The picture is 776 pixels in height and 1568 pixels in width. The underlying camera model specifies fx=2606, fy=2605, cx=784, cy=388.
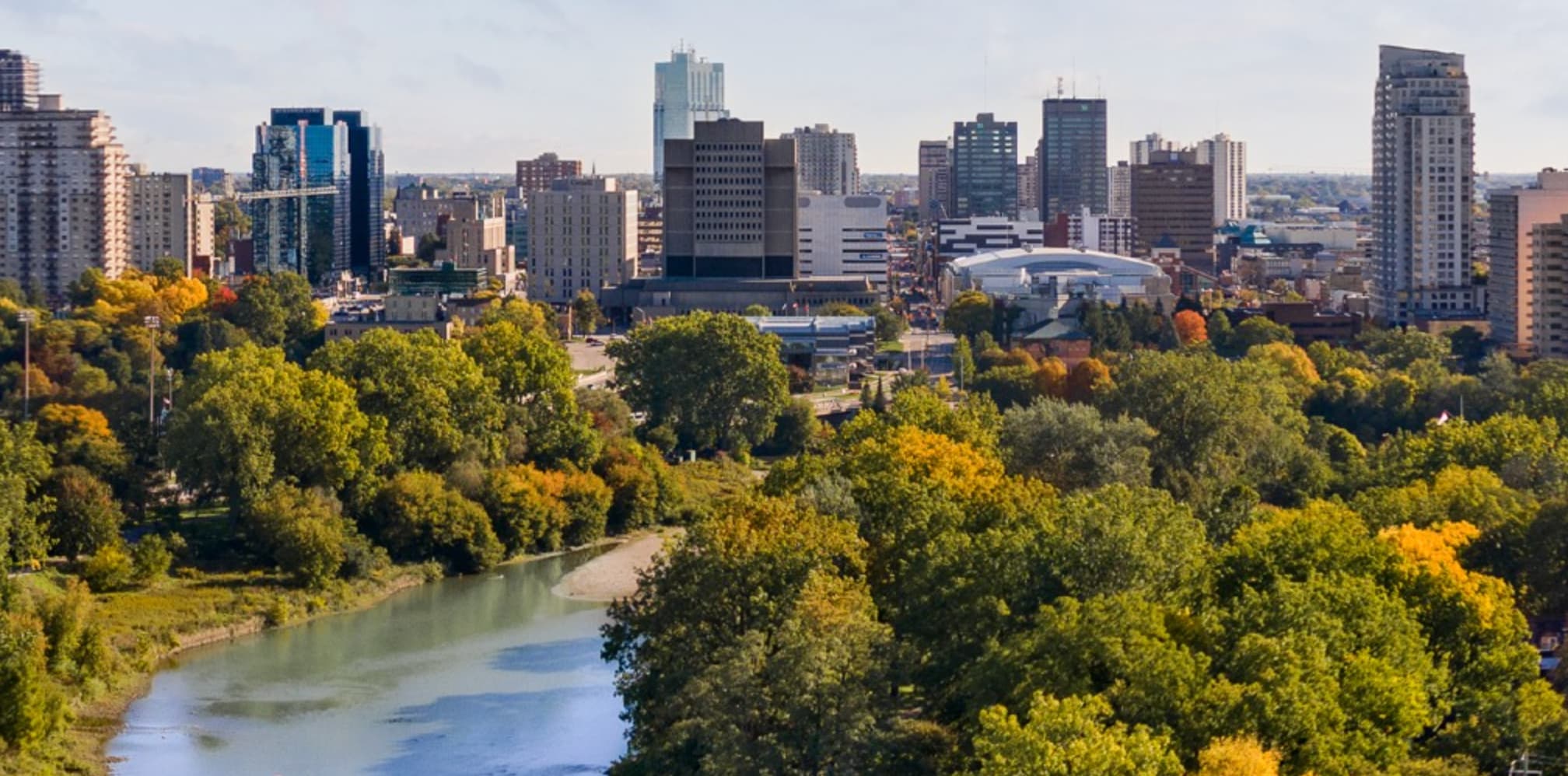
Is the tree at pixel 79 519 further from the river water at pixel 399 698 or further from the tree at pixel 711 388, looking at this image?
the tree at pixel 711 388

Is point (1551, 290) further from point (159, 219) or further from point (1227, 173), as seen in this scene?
point (1227, 173)

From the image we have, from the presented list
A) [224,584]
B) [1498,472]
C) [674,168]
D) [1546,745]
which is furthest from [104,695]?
[674,168]

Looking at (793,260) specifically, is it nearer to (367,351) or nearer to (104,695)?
(367,351)

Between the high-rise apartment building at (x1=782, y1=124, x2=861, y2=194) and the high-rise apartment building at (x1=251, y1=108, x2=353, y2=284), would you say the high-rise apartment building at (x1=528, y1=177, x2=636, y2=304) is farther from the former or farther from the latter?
the high-rise apartment building at (x1=782, y1=124, x2=861, y2=194)

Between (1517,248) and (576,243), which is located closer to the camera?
(1517,248)

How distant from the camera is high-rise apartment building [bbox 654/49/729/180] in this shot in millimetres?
169250

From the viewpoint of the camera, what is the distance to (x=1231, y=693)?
18266 millimetres

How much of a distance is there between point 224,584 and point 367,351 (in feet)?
22.6

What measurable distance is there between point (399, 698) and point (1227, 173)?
123056 millimetres

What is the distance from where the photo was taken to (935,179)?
133750mm

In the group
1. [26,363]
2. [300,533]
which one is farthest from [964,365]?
[300,533]

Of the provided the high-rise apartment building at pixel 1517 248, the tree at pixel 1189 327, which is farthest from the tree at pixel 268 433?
the high-rise apartment building at pixel 1517 248

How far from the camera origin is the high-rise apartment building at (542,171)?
4990 inches

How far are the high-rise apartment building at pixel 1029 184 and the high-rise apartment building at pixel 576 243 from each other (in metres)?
47.8
